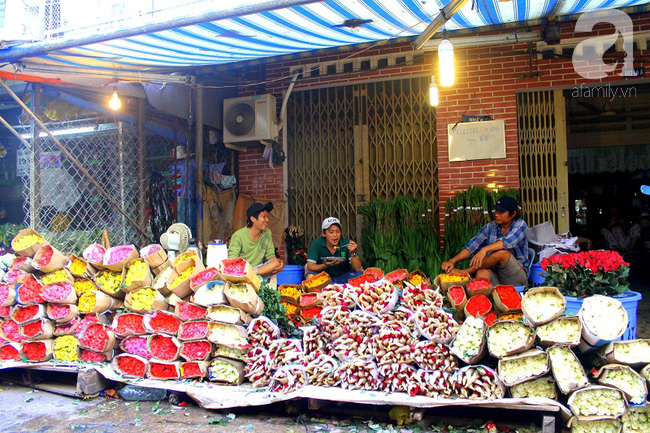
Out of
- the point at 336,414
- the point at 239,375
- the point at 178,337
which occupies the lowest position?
the point at 336,414

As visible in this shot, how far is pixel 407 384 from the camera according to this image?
355cm

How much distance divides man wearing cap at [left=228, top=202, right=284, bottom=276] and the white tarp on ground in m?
1.88

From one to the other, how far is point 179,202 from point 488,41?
4506mm

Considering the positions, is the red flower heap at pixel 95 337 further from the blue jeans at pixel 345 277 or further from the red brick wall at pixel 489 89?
the red brick wall at pixel 489 89

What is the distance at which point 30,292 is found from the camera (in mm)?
4680


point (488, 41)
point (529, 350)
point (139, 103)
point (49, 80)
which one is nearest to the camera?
point (529, 350)

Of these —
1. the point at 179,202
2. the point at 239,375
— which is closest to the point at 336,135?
the point at 179,202

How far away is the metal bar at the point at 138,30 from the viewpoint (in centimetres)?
376

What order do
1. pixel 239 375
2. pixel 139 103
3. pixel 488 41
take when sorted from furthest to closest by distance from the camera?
pixel 139 103, pixel 488 41, pixel 239 375

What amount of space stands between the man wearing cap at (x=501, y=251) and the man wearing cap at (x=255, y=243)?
1927 mm

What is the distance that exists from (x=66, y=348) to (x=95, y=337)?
418 mm

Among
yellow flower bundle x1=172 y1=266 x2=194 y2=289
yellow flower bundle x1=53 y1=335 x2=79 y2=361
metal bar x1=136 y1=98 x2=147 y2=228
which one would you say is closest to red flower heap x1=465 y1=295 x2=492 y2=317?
yellow flower bundle x1=172 y1=266 x2=194 y2=289

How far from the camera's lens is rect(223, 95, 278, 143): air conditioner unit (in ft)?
23.8

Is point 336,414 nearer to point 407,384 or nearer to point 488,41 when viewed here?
point 407,384
